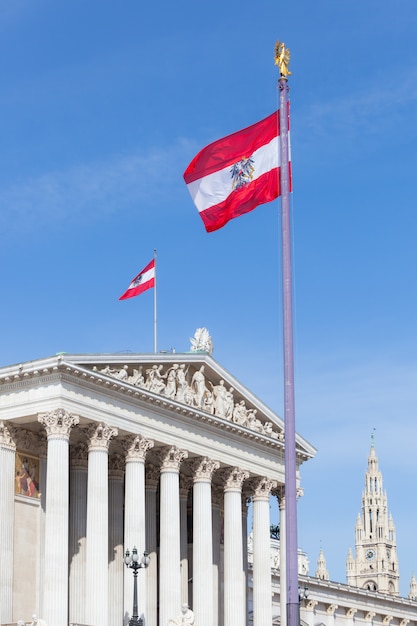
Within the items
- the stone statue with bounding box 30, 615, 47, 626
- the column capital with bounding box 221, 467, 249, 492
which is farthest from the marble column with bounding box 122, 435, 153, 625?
the column capital with bounding box 221, 467, 249, 492

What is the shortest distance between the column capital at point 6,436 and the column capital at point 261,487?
19.2 metres

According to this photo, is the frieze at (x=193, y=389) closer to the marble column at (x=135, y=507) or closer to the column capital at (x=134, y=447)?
the column capital at (x=134, y=447)

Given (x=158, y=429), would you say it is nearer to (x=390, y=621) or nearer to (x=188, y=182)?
(x=188, y=182)

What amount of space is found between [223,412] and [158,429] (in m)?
6.69

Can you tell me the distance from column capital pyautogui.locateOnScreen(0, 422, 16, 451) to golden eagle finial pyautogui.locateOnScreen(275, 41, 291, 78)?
29271 mm

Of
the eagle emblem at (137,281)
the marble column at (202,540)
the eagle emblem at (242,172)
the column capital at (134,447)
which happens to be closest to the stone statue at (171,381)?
the column capital at (134,447)

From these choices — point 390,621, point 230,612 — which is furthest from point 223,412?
point 390,621

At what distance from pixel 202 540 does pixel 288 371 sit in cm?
3538

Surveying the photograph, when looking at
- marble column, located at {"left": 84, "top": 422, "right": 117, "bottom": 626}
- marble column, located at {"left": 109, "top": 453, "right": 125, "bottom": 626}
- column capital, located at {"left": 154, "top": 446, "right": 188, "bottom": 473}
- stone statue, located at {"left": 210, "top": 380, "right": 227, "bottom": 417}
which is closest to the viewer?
marble column, located at {"left": 84, "top": 422, "right": 117, "bottom": 626}

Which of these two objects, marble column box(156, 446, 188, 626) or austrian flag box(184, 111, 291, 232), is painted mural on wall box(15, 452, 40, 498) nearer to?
marble column box(156, 446, 188, 626)

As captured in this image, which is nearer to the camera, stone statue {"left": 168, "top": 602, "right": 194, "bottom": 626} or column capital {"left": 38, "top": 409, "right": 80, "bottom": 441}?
column capital {"left": 38, "top": 409, "right": 80, "bottom": 441}

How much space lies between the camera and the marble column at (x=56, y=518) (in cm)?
6109

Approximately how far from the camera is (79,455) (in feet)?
227

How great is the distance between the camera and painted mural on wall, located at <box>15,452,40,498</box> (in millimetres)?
65625
